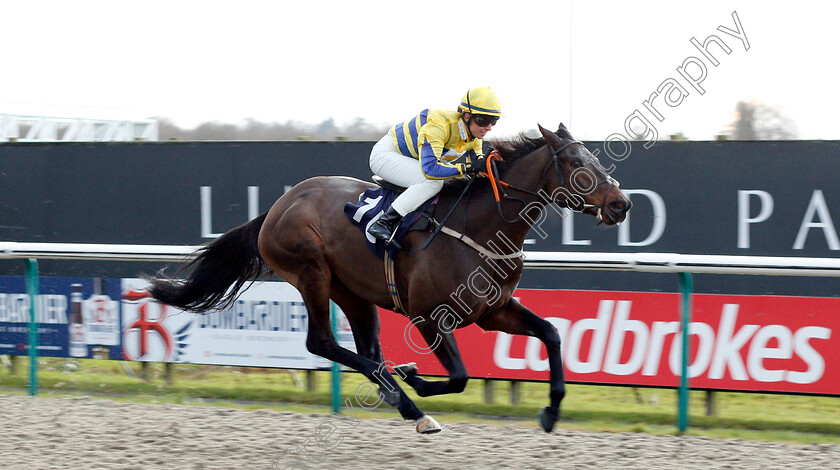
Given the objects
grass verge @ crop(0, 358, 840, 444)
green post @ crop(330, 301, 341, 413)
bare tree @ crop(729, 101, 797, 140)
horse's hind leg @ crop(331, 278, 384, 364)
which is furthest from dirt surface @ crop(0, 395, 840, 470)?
bare tree @ crop(729, 101, 797, 140)

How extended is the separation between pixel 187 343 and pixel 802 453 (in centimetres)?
392

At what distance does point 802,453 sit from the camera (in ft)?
14.8

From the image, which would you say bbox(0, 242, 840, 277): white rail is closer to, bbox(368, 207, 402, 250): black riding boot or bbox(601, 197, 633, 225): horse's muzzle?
bbox(368, 207, 402, 250): black riding boot

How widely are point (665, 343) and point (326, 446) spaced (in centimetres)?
209

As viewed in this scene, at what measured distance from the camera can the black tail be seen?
520 centimetres

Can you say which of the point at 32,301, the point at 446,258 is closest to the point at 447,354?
the point at 446,258

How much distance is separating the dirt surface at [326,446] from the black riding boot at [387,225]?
115 cm

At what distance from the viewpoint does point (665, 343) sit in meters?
5.14

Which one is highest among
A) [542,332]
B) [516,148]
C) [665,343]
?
[516,148]

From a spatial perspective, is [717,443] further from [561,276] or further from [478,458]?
[561,276]

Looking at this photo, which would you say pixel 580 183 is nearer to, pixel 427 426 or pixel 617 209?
pixel 617 209

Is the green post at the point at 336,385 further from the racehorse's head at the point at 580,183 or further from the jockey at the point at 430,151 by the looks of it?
the racehorse's head at the point at 580,183

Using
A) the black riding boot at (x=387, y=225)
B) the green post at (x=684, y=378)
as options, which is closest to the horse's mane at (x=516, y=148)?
the black riding boot at (x=387, y=225)

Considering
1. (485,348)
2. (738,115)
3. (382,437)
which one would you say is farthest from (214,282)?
(738,115)
